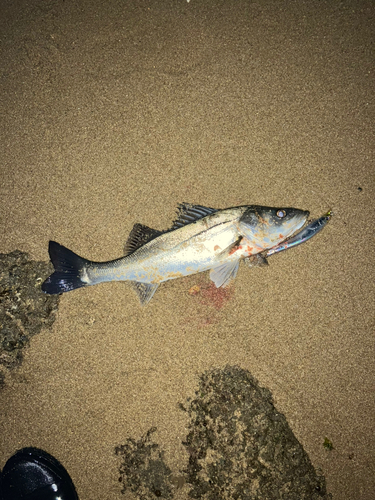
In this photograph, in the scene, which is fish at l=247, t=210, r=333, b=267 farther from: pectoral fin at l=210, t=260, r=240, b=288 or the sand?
pectoral fin at l=210, t=260, r=240, b=288

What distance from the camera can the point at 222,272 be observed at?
2.67 metres

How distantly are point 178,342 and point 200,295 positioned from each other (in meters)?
0.48

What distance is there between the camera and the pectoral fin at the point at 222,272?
8.73ft

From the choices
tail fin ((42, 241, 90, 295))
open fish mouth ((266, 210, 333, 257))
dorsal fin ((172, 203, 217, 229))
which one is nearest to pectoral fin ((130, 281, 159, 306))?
tail fin ((42, 241, 90, 295))

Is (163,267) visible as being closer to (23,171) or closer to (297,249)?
(297,249)

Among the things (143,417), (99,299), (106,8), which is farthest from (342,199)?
(106,8)

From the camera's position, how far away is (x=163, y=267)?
2596mm

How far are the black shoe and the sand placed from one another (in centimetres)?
9

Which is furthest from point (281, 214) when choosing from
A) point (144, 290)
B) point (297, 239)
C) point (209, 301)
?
point (144, 290)

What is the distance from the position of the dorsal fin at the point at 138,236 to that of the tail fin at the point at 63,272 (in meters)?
0.41

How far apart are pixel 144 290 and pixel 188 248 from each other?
1.88 feet

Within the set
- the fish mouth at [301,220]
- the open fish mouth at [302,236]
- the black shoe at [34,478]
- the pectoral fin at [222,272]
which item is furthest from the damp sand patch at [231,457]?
the fish mouth at [301,220]

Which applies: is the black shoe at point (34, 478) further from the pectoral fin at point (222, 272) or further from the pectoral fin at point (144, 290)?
the pectoral fin at point (222, 272)

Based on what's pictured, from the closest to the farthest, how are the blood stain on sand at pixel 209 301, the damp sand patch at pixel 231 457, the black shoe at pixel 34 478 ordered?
the damp sand patch at pixel 231 457, the black shoe at pixel 34 478, the blood stain on sand at pixel 209 301
